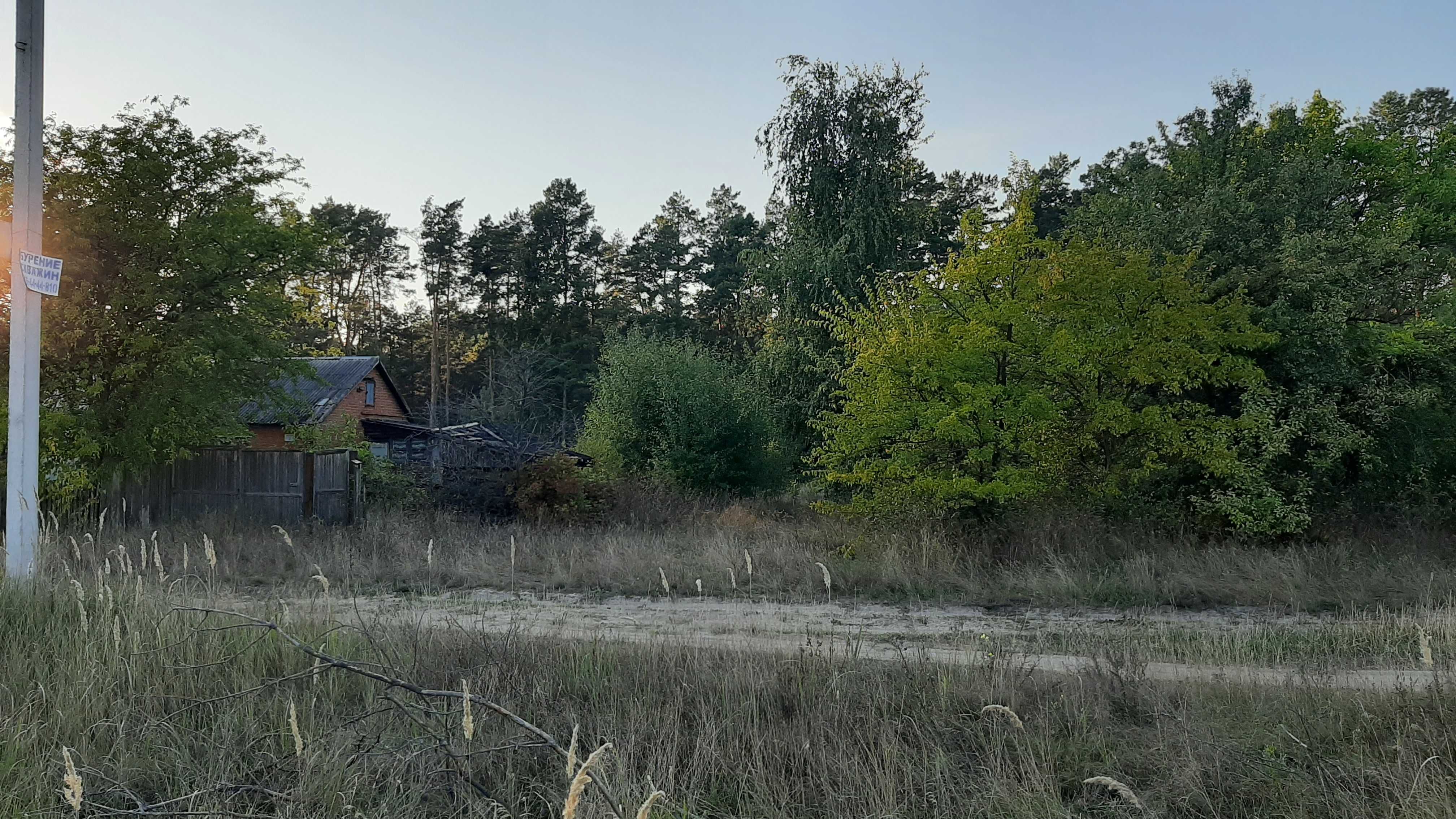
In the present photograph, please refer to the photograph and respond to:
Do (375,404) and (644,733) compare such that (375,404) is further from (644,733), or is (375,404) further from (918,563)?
(644,733)

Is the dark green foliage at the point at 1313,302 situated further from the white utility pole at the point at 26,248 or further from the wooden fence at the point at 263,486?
the wooden fence at the point at 263,486

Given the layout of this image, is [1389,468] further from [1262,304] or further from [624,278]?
[624,278]

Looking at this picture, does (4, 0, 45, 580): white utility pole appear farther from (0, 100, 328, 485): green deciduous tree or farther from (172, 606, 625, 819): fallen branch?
(0, 100, 328, 485): green deciduous tree

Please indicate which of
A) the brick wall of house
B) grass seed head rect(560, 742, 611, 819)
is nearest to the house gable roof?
the brick wall of house

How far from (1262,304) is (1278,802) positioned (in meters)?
12.4

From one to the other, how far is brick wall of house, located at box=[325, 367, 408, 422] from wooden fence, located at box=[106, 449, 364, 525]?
59.6ft

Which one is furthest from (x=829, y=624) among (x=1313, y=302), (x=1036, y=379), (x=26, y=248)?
(x=1313, y=302)

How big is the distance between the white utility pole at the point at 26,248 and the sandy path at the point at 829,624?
2.92 metres

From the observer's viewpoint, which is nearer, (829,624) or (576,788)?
(576,788)

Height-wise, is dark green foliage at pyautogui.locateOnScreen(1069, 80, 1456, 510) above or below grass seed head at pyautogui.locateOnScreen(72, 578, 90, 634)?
above

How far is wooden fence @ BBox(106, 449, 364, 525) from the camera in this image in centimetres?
1819

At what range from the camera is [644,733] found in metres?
4.82

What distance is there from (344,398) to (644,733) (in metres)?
36.0

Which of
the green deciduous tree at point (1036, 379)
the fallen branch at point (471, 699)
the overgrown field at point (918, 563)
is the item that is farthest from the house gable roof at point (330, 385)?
the fallen branch at point (471, 699)
